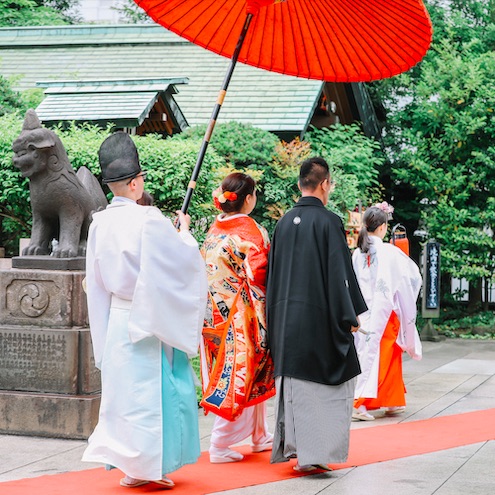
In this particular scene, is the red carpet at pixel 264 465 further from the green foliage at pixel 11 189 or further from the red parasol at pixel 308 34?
the green foliage at pixel 11 189

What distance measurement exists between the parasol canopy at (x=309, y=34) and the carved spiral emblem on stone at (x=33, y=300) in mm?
2189

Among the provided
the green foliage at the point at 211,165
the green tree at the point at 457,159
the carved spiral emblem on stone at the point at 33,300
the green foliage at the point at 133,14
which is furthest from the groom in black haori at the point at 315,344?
the green foliage at the point at 133,14

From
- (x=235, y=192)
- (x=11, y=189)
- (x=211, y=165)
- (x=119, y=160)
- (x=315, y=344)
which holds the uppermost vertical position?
(x=211, y=165)

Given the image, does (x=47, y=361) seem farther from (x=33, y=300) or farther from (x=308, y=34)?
(x=308, y=34)

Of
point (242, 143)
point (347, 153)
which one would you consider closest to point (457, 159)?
point (347, 153)

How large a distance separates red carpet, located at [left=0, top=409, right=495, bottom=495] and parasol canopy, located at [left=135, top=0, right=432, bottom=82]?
246 cm

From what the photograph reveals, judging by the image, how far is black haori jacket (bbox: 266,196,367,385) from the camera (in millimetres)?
5328

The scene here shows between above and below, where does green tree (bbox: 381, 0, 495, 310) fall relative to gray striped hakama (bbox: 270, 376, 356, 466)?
above

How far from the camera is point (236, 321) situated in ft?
18.7

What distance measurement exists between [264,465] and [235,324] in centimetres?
90

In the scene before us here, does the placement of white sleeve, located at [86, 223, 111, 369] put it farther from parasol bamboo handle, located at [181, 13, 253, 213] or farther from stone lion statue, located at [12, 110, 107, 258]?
stone lion statue, located at [12, 110, 107, 258]

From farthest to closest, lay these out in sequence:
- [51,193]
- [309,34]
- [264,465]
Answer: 1. [51,193]
2. [309,34]
3. [264,465]

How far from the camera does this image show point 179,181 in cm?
1002

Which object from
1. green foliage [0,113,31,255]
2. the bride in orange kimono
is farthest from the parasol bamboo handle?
green foliage [0,113,31,255]
